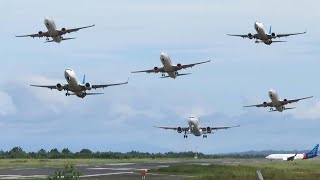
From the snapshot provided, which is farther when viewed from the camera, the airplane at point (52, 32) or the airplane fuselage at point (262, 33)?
the airplane fuselage at point (262, 33)

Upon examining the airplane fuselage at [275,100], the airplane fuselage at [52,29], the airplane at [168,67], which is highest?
the airplane fuselage at [52,29]

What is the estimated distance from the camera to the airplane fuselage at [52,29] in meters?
95.6

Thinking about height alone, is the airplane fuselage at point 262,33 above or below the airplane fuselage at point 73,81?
above

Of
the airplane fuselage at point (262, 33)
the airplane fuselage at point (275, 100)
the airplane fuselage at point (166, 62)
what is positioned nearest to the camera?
the airplane fuselage at point (262, 33)

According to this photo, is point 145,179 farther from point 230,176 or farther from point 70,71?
point 70,71

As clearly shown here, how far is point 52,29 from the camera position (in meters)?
95.5

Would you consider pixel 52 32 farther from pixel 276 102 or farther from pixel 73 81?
pixel 276 102

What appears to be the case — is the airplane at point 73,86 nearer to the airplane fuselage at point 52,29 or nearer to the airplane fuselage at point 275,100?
the airplane fuselage at point 52,29

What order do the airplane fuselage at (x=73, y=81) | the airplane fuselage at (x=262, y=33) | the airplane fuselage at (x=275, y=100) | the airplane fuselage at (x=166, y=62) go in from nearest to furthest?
the airplane fuselage at (x=73, y=81) → the airplane fuselage at (x=262, y=33) → the airplane fuselage at (x=166, y=62) → the airplane fuselage at (x=275, y=100)

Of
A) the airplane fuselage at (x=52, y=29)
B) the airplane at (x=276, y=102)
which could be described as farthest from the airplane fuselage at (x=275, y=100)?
the airplane fuselage at (x=52, y=29)

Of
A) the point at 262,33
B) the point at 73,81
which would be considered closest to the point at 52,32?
the point at 73,81

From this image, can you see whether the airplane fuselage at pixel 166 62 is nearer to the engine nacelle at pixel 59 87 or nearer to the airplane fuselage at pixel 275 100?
the engine nacelle at pixel 59 87

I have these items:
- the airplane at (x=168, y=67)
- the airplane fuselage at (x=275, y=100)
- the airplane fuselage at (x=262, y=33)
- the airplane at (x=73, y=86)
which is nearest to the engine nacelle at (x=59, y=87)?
the airplane at (x=73, y=86)

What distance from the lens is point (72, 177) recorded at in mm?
48062
